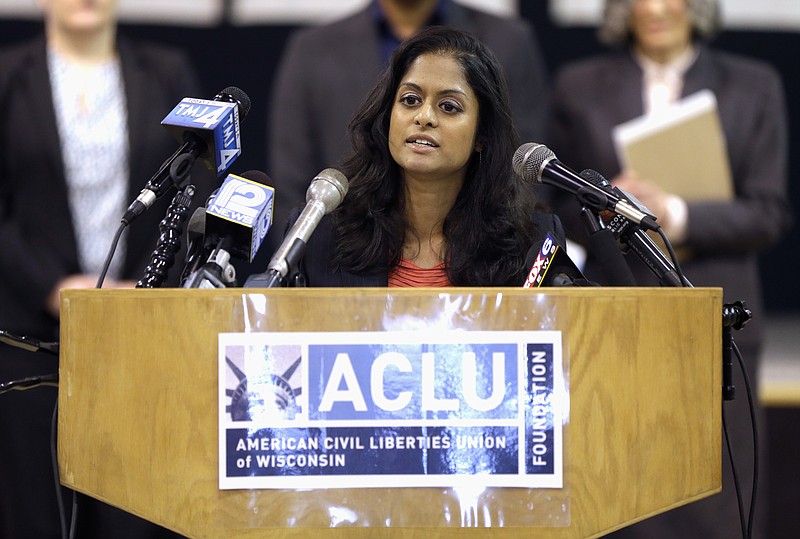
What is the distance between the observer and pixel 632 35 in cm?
361

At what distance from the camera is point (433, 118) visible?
7.75 feet

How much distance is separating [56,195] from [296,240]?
5.40 feet

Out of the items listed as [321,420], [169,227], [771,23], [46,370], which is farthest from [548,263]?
[771,23]

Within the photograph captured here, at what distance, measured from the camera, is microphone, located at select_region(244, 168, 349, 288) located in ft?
6.06

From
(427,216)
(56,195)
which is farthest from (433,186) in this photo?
(56,195)

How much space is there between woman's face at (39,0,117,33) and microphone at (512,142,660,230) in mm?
1709

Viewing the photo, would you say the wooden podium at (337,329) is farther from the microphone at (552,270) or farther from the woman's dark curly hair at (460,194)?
the woman's dark curly hair at (460,194)

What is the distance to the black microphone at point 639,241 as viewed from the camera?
6.33 ft

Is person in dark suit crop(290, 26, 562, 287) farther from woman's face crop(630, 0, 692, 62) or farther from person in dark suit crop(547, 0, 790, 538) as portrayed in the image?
woman's face crop(630, 0, 692, 62)

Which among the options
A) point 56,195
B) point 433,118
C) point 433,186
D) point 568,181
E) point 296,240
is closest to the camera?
point 296,240

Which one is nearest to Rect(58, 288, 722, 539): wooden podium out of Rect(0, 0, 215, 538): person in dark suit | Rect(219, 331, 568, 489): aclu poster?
Rect(219, 331, 568, 489): aclu poster

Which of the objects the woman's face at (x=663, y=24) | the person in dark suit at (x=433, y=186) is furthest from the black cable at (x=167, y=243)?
the woman's face at (x=663, y=24)

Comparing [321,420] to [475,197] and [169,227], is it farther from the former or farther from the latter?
[475,197]

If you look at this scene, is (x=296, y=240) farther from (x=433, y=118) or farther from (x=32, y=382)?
(x=433, y=118)
